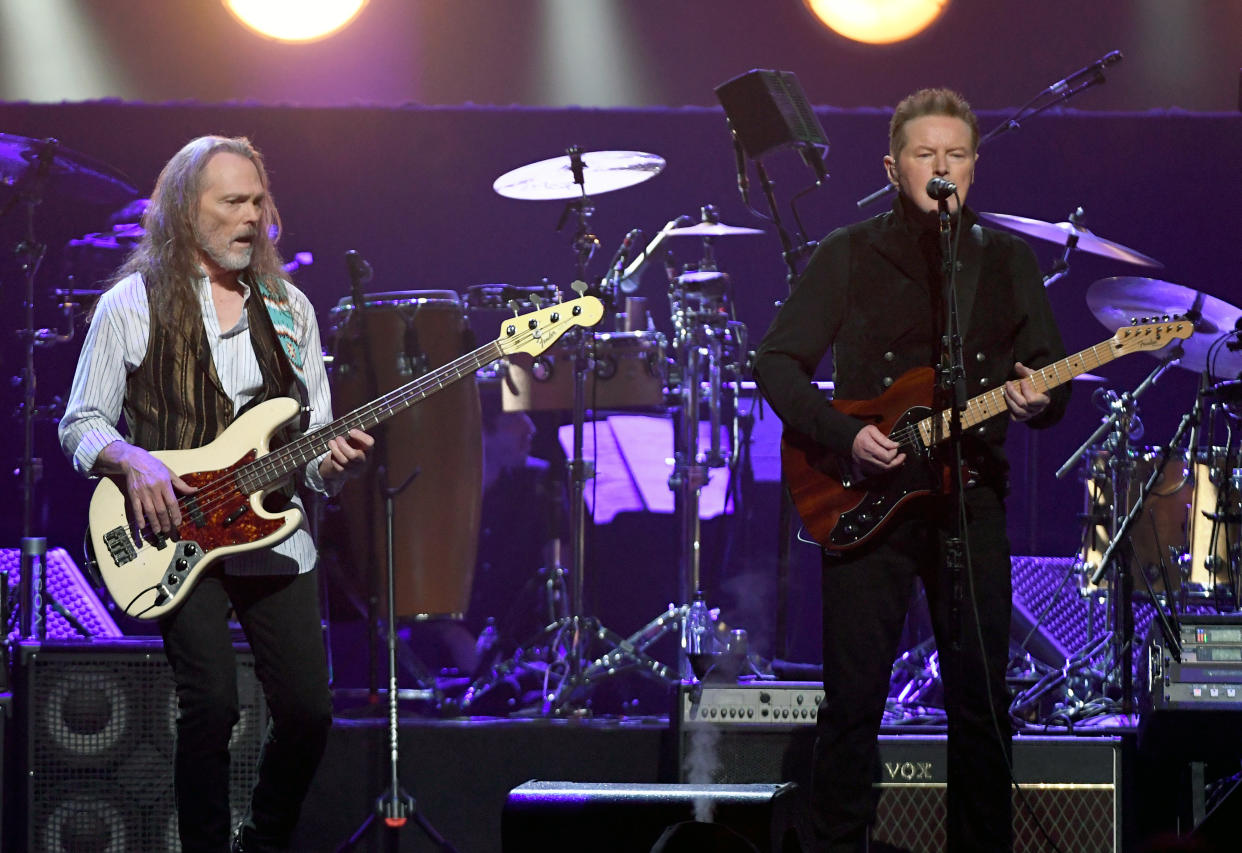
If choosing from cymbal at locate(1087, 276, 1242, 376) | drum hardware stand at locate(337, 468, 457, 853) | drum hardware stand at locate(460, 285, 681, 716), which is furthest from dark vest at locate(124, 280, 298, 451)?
cymbal at locate(1087, 276, 1242, 376)

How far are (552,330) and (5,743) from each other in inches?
85.8

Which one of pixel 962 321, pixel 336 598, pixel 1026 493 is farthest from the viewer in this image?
pixel 1026 493

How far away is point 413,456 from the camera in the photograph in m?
5.82

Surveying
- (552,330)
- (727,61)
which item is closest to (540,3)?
(727,61)

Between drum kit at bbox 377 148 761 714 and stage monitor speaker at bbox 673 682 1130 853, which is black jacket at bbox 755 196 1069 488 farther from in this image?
drum kit at bbox 377 148 761 714

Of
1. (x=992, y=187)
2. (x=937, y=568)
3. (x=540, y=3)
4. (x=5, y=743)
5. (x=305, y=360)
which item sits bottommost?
(x=5, y=743)

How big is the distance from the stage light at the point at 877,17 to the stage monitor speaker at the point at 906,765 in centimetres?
357

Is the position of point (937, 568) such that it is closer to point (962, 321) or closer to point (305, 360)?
point (962, 321)

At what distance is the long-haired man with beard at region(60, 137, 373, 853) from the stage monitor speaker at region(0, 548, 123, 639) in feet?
8.91

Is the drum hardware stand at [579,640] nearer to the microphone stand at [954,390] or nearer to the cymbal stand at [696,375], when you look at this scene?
the cymbal stand at [696,375]

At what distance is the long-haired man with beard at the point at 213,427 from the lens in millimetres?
3514

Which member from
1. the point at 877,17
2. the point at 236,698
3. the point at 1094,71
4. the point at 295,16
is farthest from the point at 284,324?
the point at 877,17

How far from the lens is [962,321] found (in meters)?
3.55

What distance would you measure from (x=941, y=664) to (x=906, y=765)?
0.78m
